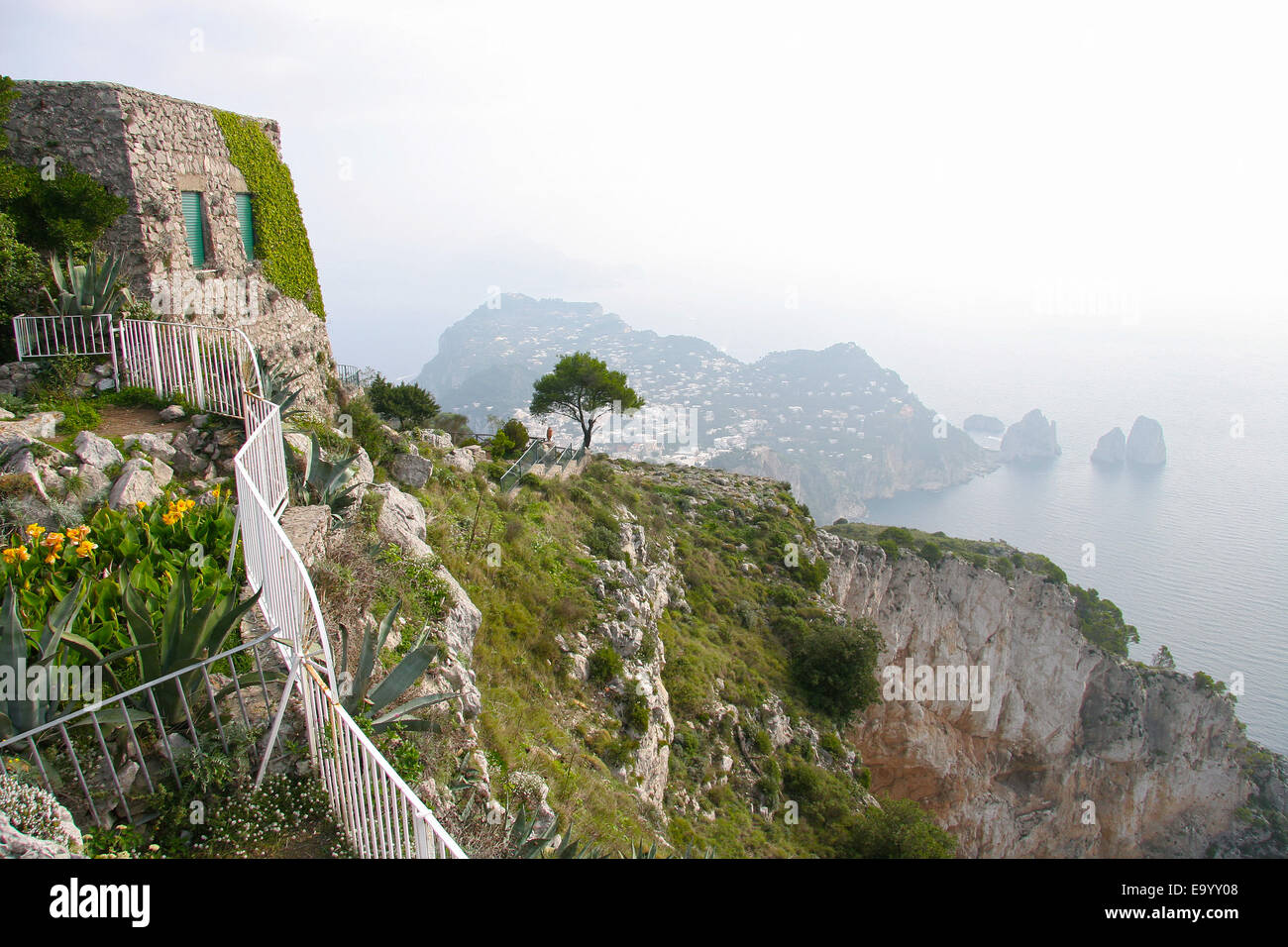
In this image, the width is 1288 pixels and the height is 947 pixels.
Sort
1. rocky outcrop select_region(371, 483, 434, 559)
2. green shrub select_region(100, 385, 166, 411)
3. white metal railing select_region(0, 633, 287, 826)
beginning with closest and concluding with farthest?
white metal railing select_region(0, 633, 287, 826), rocky outcrop select_region(371, 483, 434, 559), green shrub select_region(100, 385, 166, 411)

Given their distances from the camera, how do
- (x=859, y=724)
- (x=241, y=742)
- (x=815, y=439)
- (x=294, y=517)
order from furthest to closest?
1. (x=815, y=439)
2. (x=859, y=724)
3. (x=294, y=517)
4. (x=241, y=742)

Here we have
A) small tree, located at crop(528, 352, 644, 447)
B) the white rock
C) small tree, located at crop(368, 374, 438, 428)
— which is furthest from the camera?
small tree, located at crop(528, 352, 644, 447)

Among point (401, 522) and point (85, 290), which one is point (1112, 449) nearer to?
point (401, 522)

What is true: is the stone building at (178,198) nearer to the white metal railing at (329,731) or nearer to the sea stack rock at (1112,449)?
the white metal railing at (329,731)

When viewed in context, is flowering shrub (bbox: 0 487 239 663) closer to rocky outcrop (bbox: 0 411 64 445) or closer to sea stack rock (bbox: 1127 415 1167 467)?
rocky outcrop (bbox: 0 411 64 445)

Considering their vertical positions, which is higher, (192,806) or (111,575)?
(111,575)

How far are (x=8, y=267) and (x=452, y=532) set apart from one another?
309 inches

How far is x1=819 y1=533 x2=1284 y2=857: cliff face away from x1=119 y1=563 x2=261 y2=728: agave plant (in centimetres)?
2939

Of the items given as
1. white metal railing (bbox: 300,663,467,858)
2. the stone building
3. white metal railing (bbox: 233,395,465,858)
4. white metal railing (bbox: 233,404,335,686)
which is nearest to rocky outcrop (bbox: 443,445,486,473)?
the stone building

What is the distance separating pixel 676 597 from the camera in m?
18.0

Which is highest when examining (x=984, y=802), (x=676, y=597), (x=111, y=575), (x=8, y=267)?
(x=8, y=267)

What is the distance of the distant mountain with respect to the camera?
376ft
